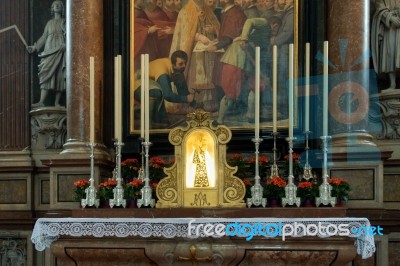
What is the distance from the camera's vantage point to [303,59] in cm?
793

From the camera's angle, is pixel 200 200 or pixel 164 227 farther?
pixel 200 200

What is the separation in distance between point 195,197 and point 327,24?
117 inches

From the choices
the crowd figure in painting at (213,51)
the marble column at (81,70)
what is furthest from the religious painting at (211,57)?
the marble column at (81,70)

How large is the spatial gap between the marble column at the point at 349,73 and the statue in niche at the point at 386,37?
38 cm

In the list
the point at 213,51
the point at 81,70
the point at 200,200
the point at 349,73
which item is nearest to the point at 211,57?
the point at 213,51

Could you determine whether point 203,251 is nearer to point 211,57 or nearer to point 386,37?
point 211,57

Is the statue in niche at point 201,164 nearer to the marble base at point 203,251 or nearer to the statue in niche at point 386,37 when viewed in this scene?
the marble base at point 203,251

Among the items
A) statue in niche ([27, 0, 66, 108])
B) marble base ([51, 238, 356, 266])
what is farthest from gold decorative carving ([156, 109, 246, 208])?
statue in niche ([27, 0, 66, 108])

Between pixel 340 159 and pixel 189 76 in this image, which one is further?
pixel 189 76

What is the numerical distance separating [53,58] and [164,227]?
3.62 metres

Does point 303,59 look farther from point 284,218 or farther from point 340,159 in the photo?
point 284,218

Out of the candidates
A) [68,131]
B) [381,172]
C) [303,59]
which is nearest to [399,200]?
[381,172]

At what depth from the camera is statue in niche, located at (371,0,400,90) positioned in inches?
301

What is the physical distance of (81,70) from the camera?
25.7 feet
